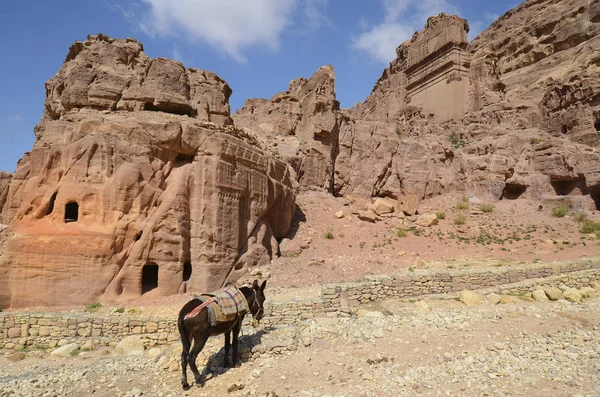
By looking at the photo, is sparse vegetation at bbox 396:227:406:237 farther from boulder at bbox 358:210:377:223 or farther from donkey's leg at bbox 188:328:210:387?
donkey's leg at bbox 188:328:210:387

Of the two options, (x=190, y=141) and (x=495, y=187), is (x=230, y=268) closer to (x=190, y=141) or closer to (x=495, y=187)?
(x=190, y=141)

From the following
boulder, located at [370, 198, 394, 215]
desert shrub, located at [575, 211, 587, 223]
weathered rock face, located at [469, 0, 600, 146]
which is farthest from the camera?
weathered rock face, located at [469, 0, 600, 146]

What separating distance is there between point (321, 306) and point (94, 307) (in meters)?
6.96

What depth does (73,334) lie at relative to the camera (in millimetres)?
9133

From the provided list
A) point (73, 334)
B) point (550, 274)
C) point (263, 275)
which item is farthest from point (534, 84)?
point (73, 334)

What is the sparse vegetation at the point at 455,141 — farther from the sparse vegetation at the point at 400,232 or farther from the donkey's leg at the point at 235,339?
the donkey's leg at the point at 235,339

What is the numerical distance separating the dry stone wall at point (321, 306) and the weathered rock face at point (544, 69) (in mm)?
16481

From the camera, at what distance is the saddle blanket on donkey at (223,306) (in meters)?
6.18

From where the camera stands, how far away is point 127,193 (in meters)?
12.2

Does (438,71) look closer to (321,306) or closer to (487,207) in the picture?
(487,207)

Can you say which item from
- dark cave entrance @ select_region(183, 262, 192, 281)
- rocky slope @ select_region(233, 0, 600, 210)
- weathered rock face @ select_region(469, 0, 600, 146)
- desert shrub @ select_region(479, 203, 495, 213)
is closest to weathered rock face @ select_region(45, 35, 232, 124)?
dark cave entrance @ select_region(183, 262, 192, 281)

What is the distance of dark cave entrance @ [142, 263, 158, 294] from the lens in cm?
1262

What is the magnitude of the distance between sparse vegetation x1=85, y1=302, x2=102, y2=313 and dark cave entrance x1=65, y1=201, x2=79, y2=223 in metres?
3.27

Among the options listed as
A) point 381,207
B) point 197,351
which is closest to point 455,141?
point 381,207
